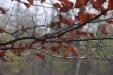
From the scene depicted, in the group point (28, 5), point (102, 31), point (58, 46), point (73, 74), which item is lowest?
point (73, 74)

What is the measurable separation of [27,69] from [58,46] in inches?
648

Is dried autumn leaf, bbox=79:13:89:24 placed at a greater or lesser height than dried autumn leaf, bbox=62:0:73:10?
lesser

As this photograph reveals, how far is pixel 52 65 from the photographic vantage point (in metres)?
19.6

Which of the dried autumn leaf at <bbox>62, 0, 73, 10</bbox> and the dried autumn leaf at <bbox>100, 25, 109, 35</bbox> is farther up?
the dried autumn leaf at <bbox>62, 0, 73, 10</bbox>

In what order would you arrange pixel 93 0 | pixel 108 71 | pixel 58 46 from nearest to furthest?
pixel 93 0 → pixel 58 46 → pixel 108 71

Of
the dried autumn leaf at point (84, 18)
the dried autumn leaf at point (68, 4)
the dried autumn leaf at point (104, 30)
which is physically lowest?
the dried autumn leaf at point (104, 30)

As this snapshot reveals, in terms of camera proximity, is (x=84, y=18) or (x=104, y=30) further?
(x=104, y=30)

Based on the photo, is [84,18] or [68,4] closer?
[84,18]

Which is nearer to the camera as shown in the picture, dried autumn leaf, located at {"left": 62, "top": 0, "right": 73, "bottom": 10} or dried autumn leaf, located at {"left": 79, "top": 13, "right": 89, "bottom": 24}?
dried autumn leaf, located at {"left": 79, "top": 13, "right": 89, "bottom": 24}

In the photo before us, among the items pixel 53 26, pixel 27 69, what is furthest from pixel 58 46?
pixel 27 69

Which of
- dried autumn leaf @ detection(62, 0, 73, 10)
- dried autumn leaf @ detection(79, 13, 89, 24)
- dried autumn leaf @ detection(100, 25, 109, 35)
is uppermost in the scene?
dried autumn leaf @ detection(62, 0, 73, 10)

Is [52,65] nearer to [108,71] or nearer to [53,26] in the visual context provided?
[108,71]

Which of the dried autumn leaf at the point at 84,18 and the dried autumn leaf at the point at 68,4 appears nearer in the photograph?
the dried autumn leaf at the point at 84,18

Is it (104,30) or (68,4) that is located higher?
(68,4)
